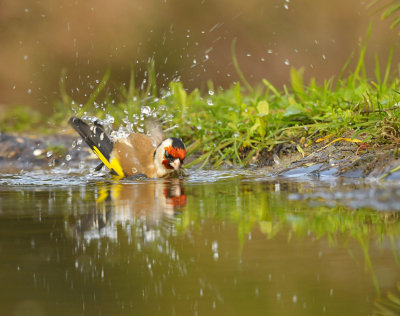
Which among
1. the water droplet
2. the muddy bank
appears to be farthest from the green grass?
the water droplet

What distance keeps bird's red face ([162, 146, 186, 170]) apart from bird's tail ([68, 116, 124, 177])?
45cm

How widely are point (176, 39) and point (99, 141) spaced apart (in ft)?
18.4

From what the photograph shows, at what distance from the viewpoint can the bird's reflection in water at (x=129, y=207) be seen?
332cm

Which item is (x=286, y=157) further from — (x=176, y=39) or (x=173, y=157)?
(x=176, y=39)

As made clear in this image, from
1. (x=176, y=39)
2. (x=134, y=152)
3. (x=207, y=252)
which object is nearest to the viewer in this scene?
(x=207, y=252)

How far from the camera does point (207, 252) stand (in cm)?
273

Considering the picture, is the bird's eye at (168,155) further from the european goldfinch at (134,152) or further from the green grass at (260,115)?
the green grass at (260,115)

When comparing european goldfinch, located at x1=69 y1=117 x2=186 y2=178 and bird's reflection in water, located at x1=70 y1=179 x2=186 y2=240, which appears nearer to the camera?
bird's reflection in water, located at x1=70 y1=179 x2=186 y2=240

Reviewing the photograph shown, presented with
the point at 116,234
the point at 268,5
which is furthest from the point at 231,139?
the point at 268,5

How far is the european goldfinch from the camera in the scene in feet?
18.7

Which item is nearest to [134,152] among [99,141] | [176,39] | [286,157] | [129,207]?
[99,141]

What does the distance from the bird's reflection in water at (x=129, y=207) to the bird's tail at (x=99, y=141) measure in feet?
1.98

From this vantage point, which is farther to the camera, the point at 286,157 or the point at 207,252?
the point at 286,157

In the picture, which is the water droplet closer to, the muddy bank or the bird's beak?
the muddy bank
